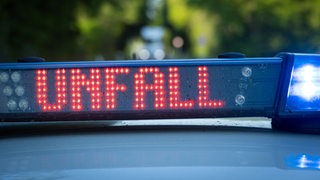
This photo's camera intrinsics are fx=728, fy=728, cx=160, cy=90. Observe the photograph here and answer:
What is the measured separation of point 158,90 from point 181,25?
4554 centimetres

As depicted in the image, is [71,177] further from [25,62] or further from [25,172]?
[25,62]

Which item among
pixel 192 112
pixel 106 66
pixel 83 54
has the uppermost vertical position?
pixel 106 66

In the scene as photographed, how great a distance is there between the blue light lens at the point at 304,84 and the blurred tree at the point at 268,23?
32119 millimetres

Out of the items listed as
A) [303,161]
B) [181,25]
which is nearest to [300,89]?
[303,161]

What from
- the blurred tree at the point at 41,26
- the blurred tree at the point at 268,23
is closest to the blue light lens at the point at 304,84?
the blurred tree at the point at 41,26

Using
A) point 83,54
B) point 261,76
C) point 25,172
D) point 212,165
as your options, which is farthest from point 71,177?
point 83,54

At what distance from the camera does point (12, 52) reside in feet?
95.0

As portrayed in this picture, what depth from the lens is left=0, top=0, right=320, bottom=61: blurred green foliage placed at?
28.1 m

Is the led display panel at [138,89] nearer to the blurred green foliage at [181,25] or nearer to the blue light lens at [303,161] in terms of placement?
the blue light lens at [303,161]

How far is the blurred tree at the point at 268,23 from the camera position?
120 feet

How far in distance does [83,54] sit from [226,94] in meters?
34.4

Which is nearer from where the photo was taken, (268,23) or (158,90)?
(158,90)

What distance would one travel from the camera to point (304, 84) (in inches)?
145

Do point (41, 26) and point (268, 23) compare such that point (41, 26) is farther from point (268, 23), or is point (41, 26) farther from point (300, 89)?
point (300, 89)
